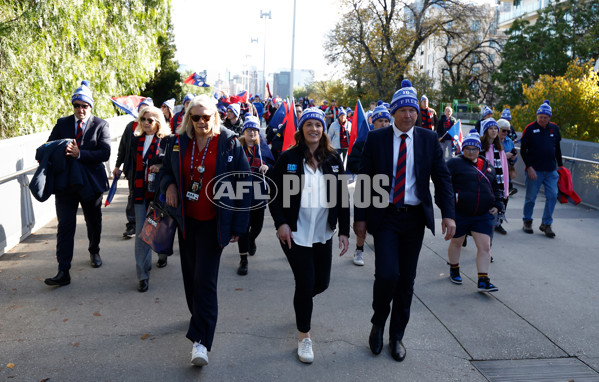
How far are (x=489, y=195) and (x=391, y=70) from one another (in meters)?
29.1

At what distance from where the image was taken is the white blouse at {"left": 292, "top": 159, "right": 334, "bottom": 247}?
13.0 ft

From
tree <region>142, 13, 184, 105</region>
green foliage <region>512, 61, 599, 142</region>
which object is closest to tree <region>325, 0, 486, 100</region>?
tree <region>142, 13, 184, 105</region>

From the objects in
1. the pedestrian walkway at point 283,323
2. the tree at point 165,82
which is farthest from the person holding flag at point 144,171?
the tree at point 165,82

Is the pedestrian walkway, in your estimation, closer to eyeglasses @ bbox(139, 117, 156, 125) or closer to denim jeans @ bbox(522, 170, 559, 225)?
denim jeans @ bbox(522, 170, 559, 225)

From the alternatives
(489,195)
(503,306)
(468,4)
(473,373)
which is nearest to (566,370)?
(473,373)

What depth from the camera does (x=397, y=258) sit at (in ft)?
13.1

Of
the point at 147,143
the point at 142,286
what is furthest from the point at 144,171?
the point at 142,286

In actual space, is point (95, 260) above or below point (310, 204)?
below

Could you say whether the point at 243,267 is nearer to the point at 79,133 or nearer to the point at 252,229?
the point at 252,229

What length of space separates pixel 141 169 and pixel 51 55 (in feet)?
23.3

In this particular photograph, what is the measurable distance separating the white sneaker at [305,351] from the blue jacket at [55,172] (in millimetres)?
3164

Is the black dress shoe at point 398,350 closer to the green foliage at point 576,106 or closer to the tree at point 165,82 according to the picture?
the green foliage at point 576,106

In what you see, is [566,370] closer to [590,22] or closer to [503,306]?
[503,306]

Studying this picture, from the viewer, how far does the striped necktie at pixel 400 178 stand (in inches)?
155
